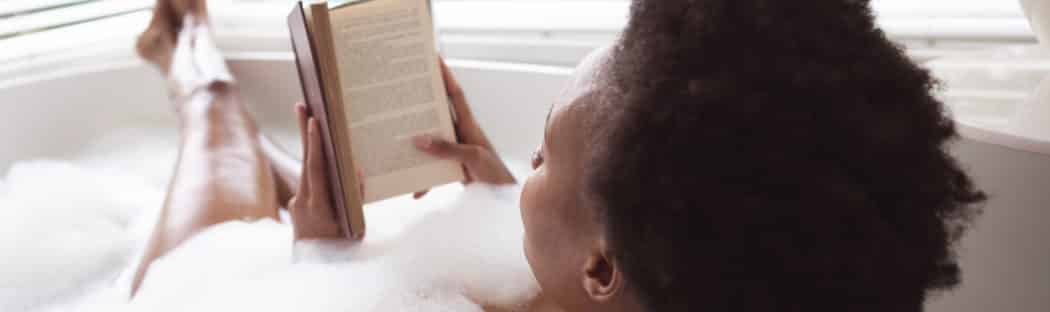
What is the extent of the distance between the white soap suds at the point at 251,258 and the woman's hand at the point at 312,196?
18 mm

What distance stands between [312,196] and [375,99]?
13cm

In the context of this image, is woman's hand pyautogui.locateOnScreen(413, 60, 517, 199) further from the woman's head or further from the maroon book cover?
the woman's head

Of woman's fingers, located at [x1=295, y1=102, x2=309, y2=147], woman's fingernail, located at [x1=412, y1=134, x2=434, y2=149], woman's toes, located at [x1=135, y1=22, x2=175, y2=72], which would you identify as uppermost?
woman's toes, located at [x1=135, y1=22, x2=175, y2=72]

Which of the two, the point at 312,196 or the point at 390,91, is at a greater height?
the point at 390,91

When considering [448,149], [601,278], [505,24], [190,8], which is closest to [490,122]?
[505,24]

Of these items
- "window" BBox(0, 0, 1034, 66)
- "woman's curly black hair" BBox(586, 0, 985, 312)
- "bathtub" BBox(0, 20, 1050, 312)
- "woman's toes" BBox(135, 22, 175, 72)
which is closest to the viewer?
"woman's curly black hair" BBox(586, 0, 985, 312)

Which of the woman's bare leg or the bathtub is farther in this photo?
the woman's bare leg

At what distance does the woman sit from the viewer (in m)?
0.49

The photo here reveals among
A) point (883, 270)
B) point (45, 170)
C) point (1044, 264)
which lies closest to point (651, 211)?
point (883, 270)

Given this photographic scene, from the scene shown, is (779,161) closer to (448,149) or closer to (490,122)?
(448,149)

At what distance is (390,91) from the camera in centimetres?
93

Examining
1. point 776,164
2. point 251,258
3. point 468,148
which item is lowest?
point 251,258

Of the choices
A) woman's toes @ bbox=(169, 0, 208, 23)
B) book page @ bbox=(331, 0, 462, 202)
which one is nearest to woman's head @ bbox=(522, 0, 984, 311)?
book page @ bbox=(331, 0, 462, 202)

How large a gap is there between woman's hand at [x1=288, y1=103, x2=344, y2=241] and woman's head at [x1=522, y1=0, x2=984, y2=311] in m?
0.45
